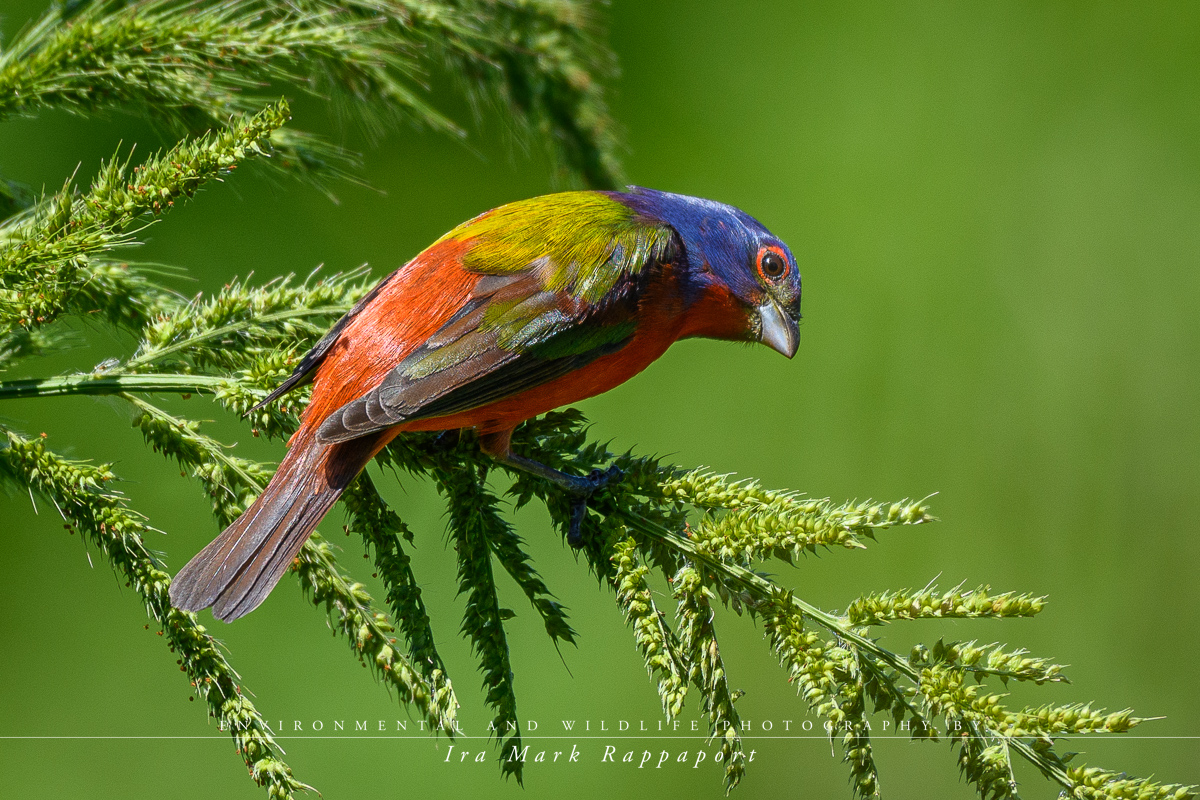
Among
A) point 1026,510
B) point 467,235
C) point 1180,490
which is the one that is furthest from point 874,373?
point 467,235

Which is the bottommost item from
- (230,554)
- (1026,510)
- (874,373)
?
(1026,510)

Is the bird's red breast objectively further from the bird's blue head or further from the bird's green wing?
the bird's blue head

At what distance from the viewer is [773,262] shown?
302cm

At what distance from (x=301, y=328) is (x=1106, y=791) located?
1.69 m

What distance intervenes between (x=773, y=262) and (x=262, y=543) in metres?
1.74

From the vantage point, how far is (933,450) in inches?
160

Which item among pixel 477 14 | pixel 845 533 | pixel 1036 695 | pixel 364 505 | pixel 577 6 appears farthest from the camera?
pixel 1036 695

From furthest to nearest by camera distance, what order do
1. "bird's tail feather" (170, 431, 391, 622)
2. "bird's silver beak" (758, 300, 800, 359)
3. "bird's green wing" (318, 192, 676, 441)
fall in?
"bird's silver beak" (758, 300, 800, 359) < "bird's green wing" (318, 192, 676, 441) < "bird's tail feather" (170, 431, 391, 622)

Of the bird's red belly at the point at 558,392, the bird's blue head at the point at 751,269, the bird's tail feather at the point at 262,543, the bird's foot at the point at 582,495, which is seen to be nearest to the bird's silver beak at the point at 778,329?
the bird's blue head at the point at 751,269

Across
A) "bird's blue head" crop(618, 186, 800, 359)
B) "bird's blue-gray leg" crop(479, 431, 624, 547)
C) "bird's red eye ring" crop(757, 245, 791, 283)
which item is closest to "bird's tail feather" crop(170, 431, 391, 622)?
"bird's blue-gray leg" crop(479, 431, 624, 547)

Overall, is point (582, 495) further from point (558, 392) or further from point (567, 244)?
point (567, 244)

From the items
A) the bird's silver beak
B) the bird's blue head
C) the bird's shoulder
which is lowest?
the bird's silver beak

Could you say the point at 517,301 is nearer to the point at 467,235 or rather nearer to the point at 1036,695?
the point at 467,235

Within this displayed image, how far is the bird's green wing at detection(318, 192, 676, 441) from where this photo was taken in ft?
7.21
